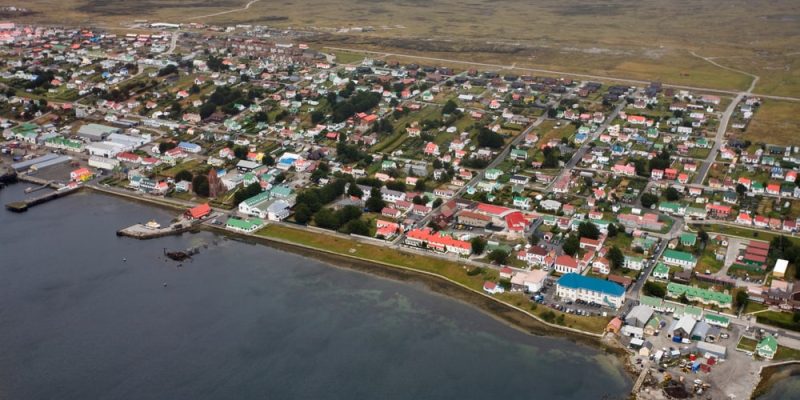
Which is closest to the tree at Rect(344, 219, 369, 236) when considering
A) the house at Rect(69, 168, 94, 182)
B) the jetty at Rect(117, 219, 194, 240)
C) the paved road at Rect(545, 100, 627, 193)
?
the jetty at Rect(117, 219, 194, 240)

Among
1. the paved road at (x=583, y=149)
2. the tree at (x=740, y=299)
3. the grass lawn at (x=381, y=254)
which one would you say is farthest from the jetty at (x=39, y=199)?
the tree at (x=740, y=299)

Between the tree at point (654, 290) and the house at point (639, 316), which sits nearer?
the house at point (639, 316)

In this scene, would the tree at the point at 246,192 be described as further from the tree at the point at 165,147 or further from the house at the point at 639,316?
the house at the point at 639,316

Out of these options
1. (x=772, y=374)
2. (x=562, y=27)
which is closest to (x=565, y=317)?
(x=772, y=374)

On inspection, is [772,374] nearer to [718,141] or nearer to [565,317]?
[565,317]

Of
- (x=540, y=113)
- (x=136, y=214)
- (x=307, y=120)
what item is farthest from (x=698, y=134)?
(x=136, y=214)

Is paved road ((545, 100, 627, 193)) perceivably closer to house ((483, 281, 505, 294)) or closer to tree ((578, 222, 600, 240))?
tree ((578, 222, 600, 240))
